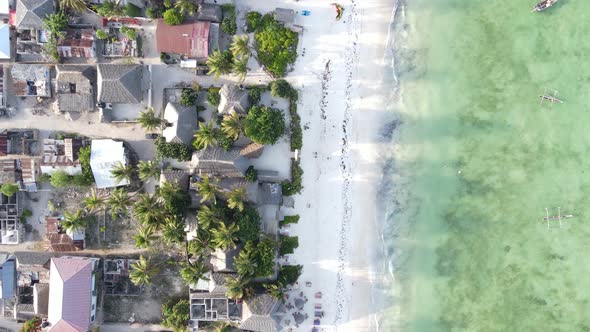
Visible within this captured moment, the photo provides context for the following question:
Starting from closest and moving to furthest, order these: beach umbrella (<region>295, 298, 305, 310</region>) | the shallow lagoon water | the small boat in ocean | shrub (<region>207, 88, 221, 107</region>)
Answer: shrub (<region>207, 88, 221, 107</region>) < the small boat in ocean < beach umbrella (<region>295, 298, 305, 310</region>) < the shallow lagoon water

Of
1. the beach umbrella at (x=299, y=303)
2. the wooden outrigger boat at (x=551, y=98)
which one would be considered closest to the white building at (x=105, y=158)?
the beach umbrella at (x=299, y=303)

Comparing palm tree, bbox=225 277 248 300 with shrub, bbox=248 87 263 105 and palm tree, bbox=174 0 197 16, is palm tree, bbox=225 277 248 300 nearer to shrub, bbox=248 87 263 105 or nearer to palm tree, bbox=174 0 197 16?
shrub, bbox=248 87 263 105

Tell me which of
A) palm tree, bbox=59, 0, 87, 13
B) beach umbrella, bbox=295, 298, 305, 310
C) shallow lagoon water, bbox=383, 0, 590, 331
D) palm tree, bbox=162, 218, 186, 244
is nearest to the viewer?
palm tree, bbox=162, 218, 186, 244

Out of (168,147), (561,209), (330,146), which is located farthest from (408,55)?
(168,147)

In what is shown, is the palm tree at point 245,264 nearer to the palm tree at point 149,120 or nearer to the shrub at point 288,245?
the shrub at point 288,245

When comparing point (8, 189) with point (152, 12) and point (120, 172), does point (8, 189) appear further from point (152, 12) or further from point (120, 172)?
point (152, 12)

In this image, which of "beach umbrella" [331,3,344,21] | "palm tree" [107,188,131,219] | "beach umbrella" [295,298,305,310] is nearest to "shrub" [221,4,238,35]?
"beach umbrella" [331,3,344,21]

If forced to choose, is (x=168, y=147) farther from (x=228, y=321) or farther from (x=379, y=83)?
(x=379, y=83)
